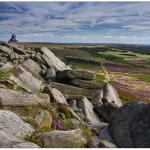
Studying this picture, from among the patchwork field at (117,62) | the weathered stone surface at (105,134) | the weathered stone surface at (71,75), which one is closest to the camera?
the weathered stone surface at (105,134)

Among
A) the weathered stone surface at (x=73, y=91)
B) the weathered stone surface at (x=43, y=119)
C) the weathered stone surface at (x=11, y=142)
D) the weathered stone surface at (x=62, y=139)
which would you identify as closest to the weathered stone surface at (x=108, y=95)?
the weathered stone surface at (x=73, y=91)

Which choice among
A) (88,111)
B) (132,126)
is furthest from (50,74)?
(132,126)

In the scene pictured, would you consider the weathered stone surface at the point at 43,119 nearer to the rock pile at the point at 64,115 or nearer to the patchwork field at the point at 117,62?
the rock pile at the point at 64,115

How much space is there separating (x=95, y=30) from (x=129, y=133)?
10635 mm

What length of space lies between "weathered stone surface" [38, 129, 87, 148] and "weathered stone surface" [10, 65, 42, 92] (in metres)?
8.35

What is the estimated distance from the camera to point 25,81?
23.3 meters

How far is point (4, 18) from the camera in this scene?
2164 cm

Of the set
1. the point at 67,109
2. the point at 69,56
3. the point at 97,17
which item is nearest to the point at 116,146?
the point at 67,109

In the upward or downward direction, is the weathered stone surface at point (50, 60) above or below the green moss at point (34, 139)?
above

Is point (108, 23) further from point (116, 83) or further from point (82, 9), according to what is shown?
point (116, 83)

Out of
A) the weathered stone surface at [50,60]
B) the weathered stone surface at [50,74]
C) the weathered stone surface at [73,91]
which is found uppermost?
the weathered stone surface at [50,60]

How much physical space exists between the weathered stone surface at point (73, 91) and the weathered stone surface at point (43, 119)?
822 cm

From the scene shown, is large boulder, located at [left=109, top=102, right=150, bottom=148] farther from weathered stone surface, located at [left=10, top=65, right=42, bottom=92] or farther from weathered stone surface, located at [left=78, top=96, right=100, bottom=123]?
weathered stone surface, located at [left=10, top=65, right=42, bottom=92]

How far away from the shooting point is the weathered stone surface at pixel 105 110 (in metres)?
21.0
